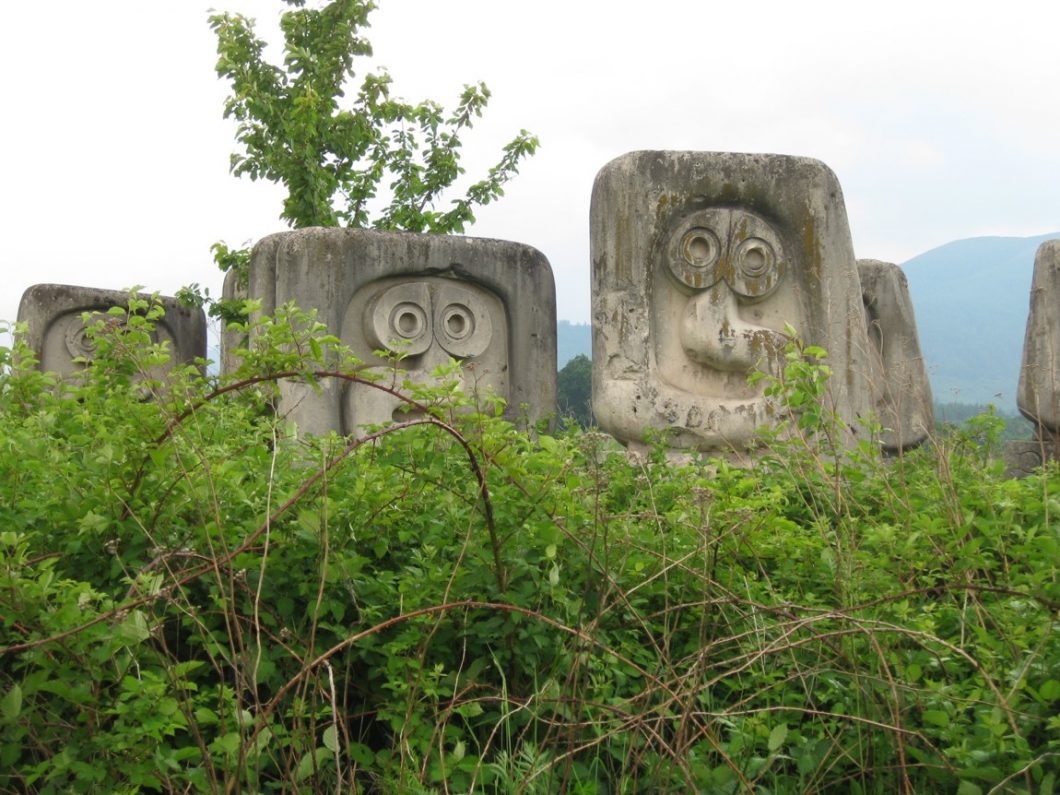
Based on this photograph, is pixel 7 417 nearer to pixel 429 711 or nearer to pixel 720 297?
pixel 429 711

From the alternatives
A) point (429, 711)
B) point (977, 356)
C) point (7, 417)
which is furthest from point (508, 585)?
point (977, 356)

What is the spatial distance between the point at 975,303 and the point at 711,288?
502 feet

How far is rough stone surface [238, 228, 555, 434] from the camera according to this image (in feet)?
23.7

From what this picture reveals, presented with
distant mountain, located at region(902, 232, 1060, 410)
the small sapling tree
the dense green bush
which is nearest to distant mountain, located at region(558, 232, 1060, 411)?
distant mountain, located at region(902, 232, 1060, 410)

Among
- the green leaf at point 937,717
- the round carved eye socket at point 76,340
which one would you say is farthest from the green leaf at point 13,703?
the round carved eye socket at point 76,340

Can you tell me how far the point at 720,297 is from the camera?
665 centimetres

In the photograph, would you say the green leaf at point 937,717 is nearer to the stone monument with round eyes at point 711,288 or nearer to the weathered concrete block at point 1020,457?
the stone monument with round eyes at point 711,288

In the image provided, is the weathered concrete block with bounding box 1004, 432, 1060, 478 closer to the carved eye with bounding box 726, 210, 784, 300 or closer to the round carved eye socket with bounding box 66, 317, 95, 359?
the carved eye with bounding box 726, 210, 784, 300

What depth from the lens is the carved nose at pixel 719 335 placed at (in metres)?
6.55

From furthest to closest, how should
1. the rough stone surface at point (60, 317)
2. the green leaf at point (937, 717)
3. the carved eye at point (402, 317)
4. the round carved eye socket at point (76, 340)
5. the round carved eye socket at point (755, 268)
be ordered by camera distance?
the round carved eye socket at point (76, 340) → the rough stone surface at point (60, 317) → the carved eye at point (402, 317) → the round carved eye socket at point (755, 268) → the green leaf at point (937, 717)

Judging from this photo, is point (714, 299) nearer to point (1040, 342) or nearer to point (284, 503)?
point (1040, 342)

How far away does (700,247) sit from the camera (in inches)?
264

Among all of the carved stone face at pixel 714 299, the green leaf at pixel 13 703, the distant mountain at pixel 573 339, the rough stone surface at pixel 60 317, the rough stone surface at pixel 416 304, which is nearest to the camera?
the green leaf at pixel 13 703

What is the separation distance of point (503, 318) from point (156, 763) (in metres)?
5.51
